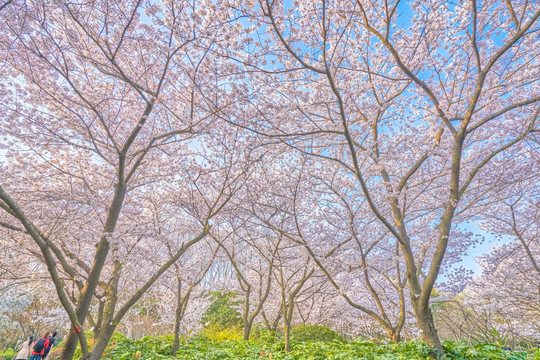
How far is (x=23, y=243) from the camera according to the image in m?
4.88

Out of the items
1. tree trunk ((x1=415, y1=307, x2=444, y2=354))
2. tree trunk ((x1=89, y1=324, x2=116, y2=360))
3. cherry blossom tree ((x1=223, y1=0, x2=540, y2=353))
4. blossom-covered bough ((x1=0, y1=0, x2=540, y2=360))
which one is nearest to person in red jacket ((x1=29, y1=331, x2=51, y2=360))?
blossom-covered bough ((x1=0, y1=0, x2=540, y2=360))

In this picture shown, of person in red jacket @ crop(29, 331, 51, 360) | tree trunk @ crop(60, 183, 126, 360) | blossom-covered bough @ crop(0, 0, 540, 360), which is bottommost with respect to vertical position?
person in red jacket @ crop(29, 331, 51, 360)

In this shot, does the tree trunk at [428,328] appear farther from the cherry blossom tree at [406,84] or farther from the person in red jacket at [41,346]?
the person in red jacket at [41,346]

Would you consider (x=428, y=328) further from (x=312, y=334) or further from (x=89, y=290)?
(x=312, y=334)

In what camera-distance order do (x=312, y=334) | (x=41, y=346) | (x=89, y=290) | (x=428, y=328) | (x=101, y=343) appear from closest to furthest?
(x=428, y=328), (x=89, y=290), (x=101, y=343), (x=41, y=346), (x=312, y=334)

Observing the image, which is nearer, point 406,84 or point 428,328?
point 428,328

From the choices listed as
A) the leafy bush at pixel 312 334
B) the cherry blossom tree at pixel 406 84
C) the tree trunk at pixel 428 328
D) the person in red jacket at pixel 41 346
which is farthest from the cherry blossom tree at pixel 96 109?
the leafy bush at pixel 312 334


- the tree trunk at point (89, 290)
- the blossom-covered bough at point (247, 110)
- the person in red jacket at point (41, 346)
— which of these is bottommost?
the person in red jacket at point (41, 346)

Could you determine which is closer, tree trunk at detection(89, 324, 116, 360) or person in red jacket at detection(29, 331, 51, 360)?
tree trunk at detection(89, 324, 116, 360)

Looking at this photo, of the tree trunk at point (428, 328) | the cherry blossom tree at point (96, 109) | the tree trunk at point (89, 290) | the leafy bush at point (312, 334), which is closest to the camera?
the cherry blossom tree at point (96, 109)

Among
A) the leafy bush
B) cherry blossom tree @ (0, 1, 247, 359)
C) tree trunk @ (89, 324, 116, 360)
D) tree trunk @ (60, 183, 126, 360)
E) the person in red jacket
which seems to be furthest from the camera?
the leafy bush

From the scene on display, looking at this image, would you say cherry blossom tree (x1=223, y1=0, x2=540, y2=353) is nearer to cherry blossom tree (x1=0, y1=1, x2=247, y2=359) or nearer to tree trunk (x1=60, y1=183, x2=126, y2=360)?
cherry blossom tree (x1=0, y1=1, x2=247, y2=359)

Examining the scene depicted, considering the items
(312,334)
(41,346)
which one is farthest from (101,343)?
(312,334)

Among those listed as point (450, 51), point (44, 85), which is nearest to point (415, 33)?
point (450, 51)
